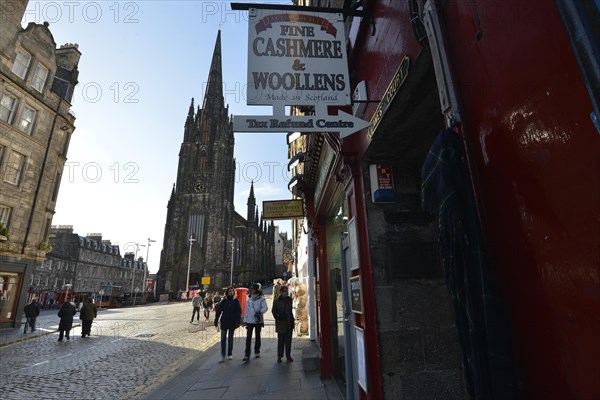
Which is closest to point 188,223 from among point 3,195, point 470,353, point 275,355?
point 3,195

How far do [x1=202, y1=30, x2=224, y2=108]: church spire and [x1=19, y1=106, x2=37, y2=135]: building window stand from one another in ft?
176

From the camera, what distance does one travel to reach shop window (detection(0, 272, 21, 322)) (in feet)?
54.9

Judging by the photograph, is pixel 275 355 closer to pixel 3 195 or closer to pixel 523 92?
pixel 523 92

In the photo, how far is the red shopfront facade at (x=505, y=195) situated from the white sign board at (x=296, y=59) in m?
0.39

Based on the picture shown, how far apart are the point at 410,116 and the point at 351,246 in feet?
5.81

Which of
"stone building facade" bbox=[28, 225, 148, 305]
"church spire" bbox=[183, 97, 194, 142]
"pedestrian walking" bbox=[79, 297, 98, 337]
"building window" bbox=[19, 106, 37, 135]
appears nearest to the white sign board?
"pedestrian walking" bbox=[79, 297, 98, 337]

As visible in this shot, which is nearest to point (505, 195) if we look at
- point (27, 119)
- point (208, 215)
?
point (27, 119)

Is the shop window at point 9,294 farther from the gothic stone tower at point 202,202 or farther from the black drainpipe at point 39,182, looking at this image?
the gothic stone tower at point 202,202

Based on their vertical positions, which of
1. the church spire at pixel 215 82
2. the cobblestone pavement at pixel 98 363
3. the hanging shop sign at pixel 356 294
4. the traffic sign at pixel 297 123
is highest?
the church spire at pixel 215 82

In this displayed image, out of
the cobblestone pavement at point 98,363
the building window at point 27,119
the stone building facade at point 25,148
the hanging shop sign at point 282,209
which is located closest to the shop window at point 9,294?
the stone building facade at point 25,148

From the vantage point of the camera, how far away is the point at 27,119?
1873 centimetres

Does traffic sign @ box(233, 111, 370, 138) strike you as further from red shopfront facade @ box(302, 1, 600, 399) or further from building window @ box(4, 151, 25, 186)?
building window @ box(4, 151, 25, 186)

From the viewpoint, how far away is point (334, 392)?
536 centimetres

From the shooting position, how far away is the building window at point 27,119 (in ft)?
60.2
